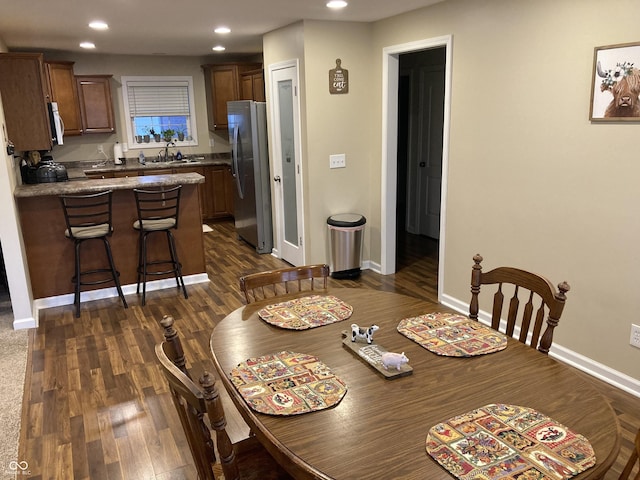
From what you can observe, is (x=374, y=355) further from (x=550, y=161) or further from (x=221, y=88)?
(x=221, y=88)

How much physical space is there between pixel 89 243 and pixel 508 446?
13.6 feet

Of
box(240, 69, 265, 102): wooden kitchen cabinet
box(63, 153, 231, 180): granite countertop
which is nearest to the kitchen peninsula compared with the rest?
box(240, 69, 265, 102): wooden kitchen cabinet

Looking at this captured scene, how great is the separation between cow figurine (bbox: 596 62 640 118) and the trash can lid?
2.45 meters

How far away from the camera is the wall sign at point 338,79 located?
470cm

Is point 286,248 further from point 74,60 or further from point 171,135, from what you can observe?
point 74,60

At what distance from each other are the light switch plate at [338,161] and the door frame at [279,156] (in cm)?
29

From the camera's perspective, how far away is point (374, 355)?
5.84ft

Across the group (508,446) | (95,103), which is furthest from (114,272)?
(508,446)

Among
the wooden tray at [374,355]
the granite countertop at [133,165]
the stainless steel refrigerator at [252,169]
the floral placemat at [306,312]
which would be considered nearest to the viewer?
the wooden tray at [374,355]

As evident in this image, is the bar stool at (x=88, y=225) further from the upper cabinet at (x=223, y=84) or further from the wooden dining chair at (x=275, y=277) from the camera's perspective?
the upper cabinet at (x=223, y=84)

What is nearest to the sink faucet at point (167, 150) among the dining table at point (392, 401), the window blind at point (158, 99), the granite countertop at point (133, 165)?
the granite countertop at point (133, 165)

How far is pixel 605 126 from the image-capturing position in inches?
111

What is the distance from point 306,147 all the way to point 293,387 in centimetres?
349

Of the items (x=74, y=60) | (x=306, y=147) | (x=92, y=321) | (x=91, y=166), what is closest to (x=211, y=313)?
(x=92, y=321)
